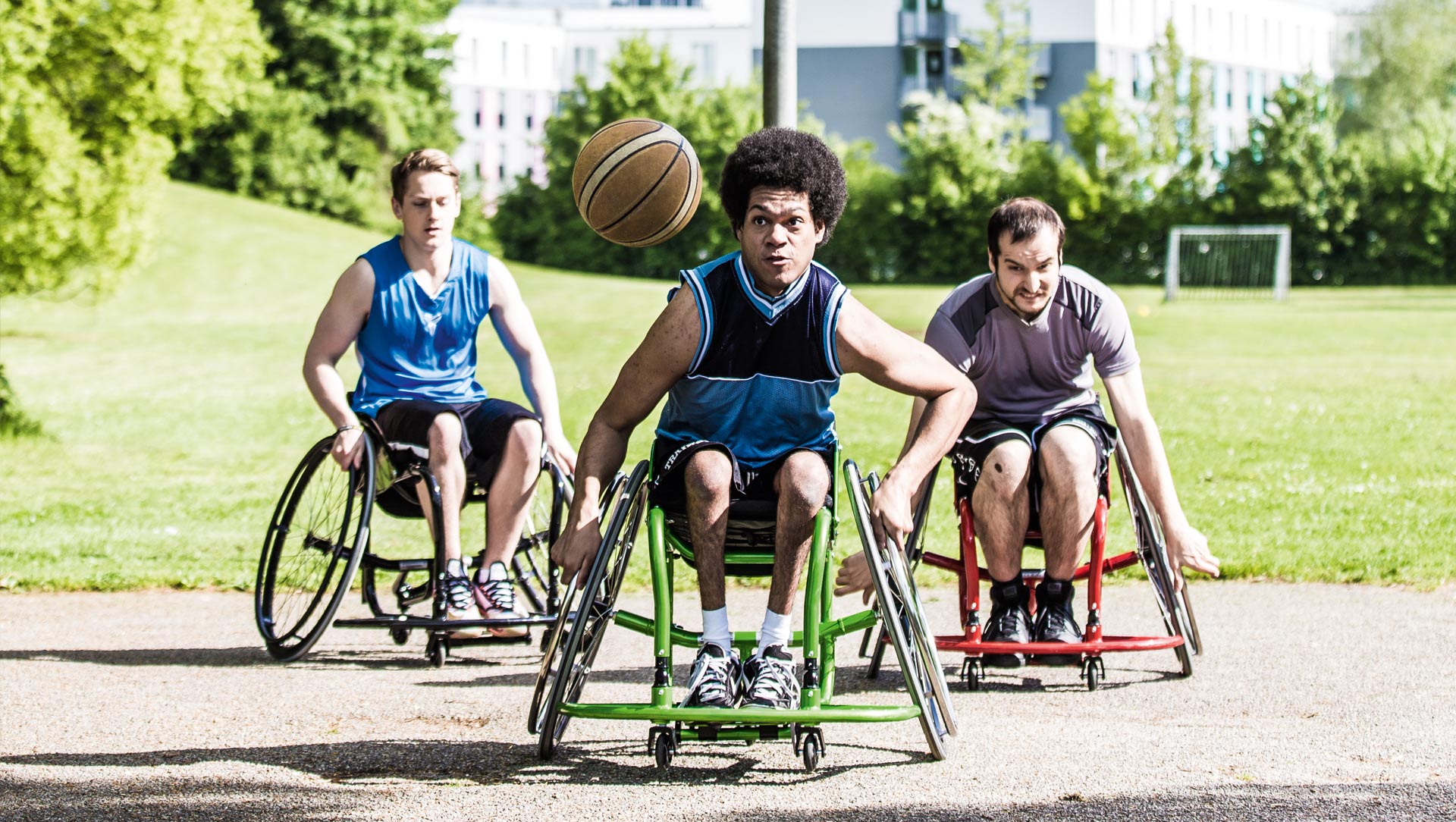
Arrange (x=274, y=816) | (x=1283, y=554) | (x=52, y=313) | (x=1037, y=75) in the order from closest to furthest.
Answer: (x=274, y=816), (x=1283, y=554), (x=52, y=313), (x=1037, y=75)

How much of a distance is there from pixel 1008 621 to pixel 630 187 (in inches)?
72.3

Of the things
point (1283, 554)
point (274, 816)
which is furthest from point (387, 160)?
point (274, 816)

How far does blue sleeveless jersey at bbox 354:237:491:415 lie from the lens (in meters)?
6.15

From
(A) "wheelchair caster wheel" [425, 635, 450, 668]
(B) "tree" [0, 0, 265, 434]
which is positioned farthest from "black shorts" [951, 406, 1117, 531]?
(B) "tree" [0, 0, 265, 434]

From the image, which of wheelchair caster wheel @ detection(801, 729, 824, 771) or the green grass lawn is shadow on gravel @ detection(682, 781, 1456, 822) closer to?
wheelchair caster wheel @ detection(801, 729, 824, 771)

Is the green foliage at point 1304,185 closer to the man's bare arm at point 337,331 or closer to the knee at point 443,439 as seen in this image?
the man's bare arm at point 337,331

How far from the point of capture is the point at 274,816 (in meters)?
3.75

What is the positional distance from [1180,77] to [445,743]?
4931 centimetres

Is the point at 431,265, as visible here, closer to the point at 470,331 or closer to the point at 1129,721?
the point at 470,331

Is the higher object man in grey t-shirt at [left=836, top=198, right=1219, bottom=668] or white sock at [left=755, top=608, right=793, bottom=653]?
man in grey t-shirt at [left=836, top=198, right=1219, bottom=668]

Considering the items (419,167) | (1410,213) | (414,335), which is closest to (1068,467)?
(414,335)

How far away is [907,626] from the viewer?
4.36m

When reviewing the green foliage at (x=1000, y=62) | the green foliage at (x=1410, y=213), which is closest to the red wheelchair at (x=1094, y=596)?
the green foliage at (x=1410, y=213)

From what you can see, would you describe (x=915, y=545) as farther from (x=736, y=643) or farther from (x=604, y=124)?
(x=604, y=124)
